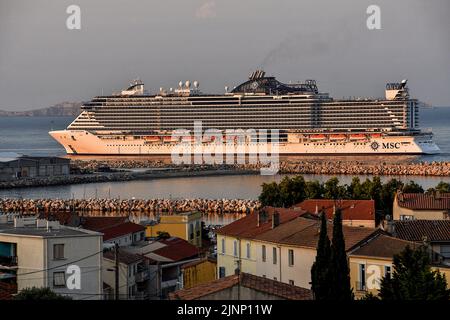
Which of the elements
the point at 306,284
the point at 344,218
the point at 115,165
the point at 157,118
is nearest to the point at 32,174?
the point at 115,165

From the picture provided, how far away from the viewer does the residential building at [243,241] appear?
12.7 meters

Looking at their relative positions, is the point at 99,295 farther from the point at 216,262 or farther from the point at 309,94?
the point at 309,94

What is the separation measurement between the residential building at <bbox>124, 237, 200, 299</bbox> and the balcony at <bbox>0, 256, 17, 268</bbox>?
179cm

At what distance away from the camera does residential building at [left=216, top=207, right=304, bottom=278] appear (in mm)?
12719

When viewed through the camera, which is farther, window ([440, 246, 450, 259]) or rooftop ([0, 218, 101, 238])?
window ([440, 246, 450, 259])

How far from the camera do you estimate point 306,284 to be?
11.4 m

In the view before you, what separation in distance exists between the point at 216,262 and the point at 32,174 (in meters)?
29.3

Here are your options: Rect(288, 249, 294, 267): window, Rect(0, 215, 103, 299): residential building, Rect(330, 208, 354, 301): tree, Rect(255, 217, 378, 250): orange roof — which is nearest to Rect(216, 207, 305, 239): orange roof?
Rect(255, 217, 378, 250): orange roof

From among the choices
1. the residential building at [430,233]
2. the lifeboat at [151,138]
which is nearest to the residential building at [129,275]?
the residential building at [430,233]

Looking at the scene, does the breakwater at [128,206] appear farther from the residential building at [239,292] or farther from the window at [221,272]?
the residential building at [239,292]

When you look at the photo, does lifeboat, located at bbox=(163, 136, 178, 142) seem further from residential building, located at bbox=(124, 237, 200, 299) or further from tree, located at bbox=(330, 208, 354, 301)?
tree, located at bbox=(330, 208, 354, 301)

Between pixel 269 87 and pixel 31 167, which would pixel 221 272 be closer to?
pixel 31 167

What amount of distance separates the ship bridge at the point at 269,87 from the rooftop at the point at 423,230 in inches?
1943

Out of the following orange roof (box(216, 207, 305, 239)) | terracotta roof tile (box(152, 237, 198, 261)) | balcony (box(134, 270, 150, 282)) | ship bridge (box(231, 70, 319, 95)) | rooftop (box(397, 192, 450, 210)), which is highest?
ship bridge (box(231, 70, 319, 95))
